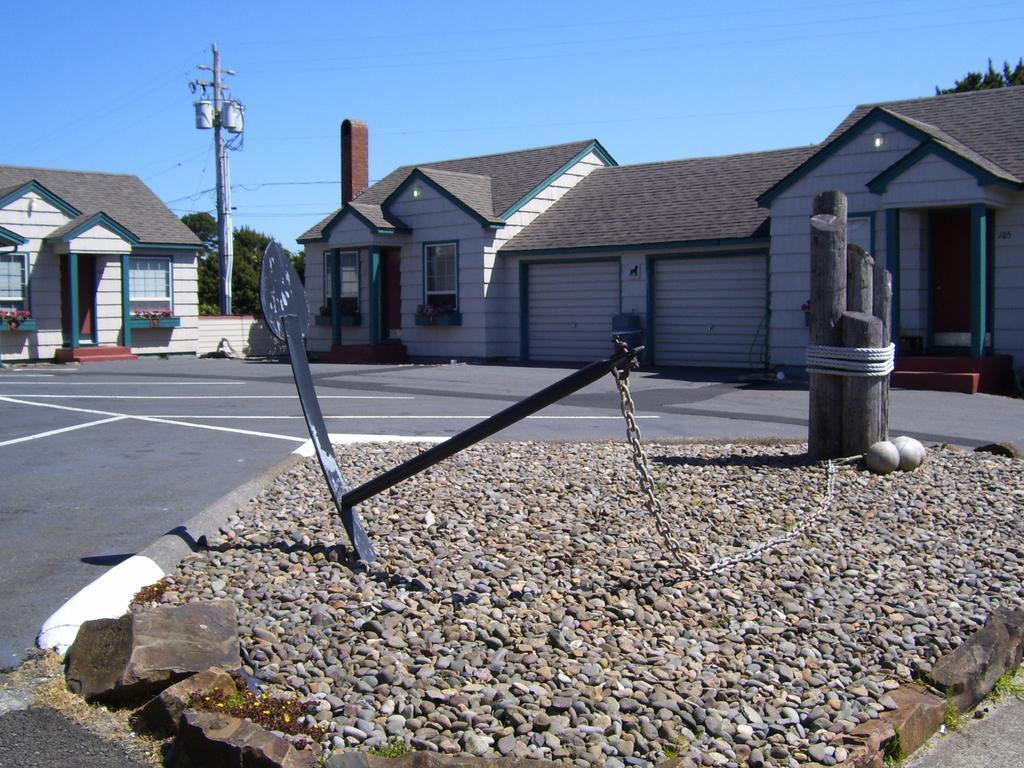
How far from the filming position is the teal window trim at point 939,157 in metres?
16.6

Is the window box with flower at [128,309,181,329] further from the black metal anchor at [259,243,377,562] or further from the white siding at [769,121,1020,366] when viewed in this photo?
the black metal anchor at [259,243,377,562]

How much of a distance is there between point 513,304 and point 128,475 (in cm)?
1665

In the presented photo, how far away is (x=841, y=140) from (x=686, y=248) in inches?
164

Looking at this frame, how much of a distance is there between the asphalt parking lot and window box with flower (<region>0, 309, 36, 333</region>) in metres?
3.17

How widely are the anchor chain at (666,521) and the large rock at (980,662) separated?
1.25 meters

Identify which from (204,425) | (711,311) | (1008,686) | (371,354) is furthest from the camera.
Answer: (371,354)

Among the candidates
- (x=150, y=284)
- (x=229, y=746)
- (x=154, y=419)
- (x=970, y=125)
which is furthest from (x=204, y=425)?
(x=150, y=284)

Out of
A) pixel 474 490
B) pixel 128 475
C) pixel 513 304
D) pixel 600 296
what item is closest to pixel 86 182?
pixel 513 304

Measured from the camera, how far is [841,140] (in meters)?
18.7

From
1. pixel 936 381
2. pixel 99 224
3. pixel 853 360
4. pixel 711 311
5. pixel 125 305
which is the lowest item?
pixel 936 381

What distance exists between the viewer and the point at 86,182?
29609mm

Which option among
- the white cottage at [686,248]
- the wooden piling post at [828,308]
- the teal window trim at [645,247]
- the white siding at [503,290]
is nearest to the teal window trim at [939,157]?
the white cottage at [686,248]

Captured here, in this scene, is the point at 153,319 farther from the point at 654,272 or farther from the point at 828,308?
the point at 828,308

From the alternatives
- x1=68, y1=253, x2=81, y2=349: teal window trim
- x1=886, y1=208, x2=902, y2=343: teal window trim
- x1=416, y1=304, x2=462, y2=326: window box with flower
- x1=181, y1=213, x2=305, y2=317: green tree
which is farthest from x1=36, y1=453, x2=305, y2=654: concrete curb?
x1=181, y1=213, x2=305, y2=317: green tree
